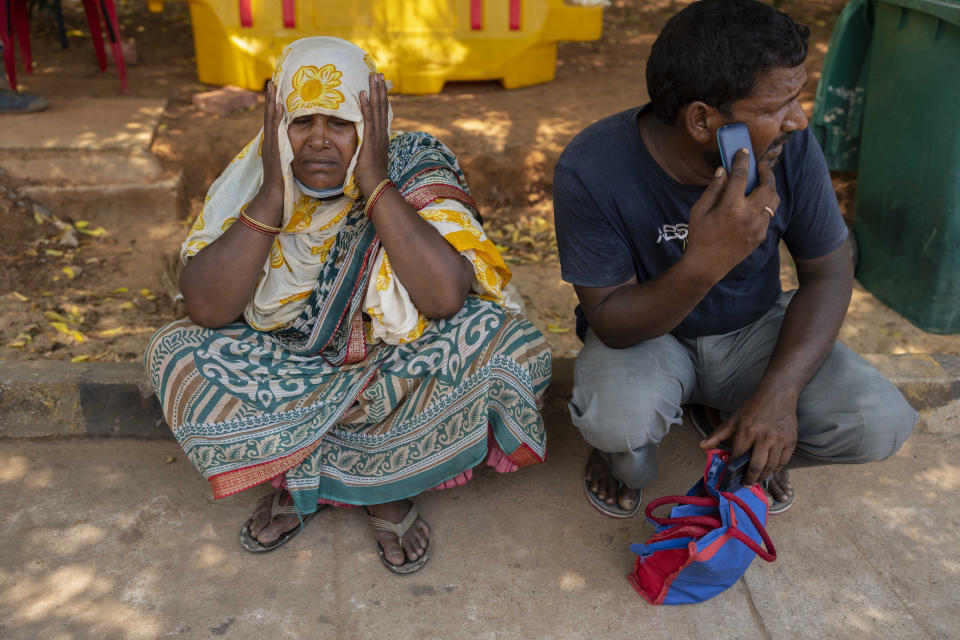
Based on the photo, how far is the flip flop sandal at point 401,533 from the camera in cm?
237

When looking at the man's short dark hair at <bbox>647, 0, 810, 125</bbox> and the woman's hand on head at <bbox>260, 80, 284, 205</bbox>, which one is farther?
the woman's hand on head at <bbox>260, 80, 284, 205</bbox>

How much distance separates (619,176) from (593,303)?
35cm

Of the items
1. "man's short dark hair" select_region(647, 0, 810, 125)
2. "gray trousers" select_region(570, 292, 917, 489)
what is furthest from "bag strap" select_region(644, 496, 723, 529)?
"man's short dark hair" select_region(647, 0, 810, 125)

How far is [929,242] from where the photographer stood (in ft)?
11.2

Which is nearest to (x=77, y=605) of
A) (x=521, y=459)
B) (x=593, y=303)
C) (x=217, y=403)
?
(x=217, y=403)

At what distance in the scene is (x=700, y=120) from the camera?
6.74 ft

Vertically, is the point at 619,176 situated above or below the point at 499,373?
above

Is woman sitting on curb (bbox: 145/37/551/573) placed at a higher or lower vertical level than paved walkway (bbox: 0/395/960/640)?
higher

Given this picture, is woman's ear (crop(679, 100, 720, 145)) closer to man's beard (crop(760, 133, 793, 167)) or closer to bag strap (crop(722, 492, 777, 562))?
man's beard (crop(760, 133, 793, 167))

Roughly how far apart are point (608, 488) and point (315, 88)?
4.81 ft

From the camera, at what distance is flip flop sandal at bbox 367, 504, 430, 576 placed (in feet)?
7.77

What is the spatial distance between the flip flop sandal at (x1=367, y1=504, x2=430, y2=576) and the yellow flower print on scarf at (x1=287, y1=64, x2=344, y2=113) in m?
1.19

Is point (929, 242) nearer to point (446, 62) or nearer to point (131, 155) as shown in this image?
point (446, 62)

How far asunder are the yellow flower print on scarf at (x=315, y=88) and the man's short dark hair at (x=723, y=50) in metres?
0.86
